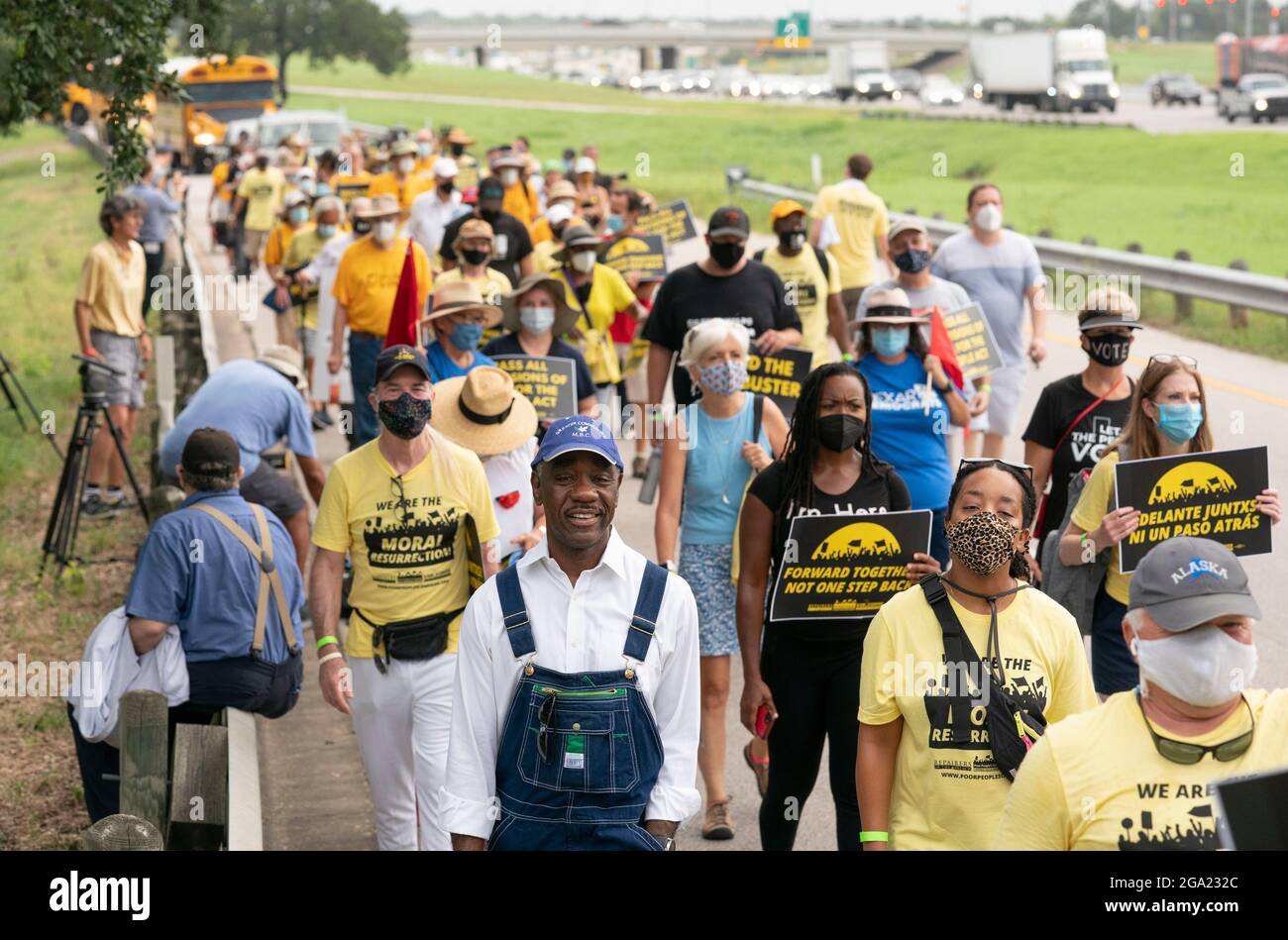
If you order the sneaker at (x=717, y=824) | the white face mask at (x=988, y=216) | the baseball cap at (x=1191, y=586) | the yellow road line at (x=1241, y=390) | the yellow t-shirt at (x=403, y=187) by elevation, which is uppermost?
the yellow t-shirt at (x=403, y=187)

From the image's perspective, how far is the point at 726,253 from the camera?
35.0 ft

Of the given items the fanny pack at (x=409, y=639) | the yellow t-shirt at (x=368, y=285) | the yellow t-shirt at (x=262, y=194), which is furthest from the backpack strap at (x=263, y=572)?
the yellow t-shirt at (x=262, y=194)

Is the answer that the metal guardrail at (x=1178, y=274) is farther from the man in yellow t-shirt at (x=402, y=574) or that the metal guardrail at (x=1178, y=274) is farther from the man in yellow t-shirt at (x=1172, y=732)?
the man in yellow t-shirt at (x=1172, y=732)

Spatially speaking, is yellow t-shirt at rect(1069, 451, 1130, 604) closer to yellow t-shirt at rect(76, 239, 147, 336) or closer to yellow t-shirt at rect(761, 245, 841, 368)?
yellow t-shirt at rect(761, 245, 841, 368)

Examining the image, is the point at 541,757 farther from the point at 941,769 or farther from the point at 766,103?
the point at 766,103

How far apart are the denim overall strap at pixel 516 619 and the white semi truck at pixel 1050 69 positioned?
224 feet

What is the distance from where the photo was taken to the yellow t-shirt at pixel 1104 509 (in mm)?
6805

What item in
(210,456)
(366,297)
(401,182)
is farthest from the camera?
(401,182)

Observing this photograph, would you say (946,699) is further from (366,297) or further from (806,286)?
(366,297)

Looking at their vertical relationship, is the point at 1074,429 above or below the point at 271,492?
above

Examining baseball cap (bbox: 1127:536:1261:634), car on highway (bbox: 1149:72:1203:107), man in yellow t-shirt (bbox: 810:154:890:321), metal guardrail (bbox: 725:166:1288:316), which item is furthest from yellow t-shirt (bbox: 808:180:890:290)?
car on highway (bbox: 1149:72:1203:107)

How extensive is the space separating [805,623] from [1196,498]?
4.97 feet

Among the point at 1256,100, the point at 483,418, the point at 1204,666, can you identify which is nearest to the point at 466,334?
the point at 483,418
